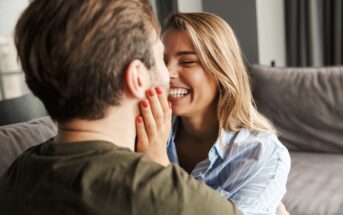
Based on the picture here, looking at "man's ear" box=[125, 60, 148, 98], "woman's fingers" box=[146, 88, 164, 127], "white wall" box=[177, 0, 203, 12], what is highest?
"white wall" box=[177, 0, 203, 12]

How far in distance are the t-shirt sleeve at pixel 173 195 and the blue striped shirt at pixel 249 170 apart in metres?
0.49

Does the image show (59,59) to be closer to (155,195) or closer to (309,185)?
(155,195)

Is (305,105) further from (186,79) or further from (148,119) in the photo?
(148,119)

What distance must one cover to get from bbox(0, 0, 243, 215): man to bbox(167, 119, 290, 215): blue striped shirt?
474mm

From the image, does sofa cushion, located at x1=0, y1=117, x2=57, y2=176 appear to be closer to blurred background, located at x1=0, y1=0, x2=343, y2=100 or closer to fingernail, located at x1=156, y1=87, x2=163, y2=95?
fingernail, located at x1=156, y1=87, x2=163, y2=95

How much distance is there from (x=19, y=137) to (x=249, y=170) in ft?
2.74

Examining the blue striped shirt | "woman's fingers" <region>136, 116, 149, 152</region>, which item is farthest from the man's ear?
the blue striped shirt

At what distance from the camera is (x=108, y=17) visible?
74 centimetres

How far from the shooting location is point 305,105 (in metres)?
2.36

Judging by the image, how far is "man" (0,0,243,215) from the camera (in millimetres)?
688

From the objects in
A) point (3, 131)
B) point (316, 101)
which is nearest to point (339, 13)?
point (316, 101)

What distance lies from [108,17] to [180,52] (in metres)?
0.68

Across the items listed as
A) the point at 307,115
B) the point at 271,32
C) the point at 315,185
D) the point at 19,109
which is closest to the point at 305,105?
the point at 307,115

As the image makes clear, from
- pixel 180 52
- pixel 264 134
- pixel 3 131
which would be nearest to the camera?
pixel 264 134
